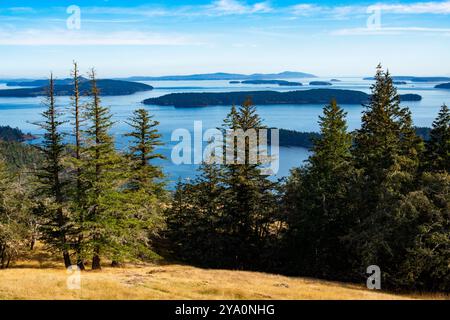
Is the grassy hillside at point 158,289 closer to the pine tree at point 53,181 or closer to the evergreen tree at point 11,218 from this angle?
the pine tree at point 53,181

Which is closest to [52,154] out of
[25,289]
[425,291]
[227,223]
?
[25,289]

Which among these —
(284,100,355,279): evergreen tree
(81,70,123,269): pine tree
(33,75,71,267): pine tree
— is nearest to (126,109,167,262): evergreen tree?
(81,70,123,269): pine tree

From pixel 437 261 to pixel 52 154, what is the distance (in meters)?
29.2

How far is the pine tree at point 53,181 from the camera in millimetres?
33031

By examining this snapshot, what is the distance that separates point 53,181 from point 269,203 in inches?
855

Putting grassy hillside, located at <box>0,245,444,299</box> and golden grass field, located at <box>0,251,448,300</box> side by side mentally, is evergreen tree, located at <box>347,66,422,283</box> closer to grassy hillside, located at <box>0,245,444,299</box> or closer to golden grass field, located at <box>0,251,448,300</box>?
golden grass field, located at <box>0,251,448,300</box>

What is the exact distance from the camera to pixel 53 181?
3472cm

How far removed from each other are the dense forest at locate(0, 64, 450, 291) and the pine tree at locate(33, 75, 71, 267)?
97 millimetres

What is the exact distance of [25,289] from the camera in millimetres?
23391

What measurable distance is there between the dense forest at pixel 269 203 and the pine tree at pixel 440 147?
93mm

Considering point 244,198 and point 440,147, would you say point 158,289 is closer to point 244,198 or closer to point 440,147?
point 244,198

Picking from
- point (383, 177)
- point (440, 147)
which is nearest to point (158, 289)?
point (383, 177)

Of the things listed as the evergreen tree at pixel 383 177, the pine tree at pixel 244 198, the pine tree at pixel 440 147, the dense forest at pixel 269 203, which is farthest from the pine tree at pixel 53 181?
the pine tree at pixel 440 147

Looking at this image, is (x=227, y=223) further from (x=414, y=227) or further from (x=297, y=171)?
(x=414, y=227)
